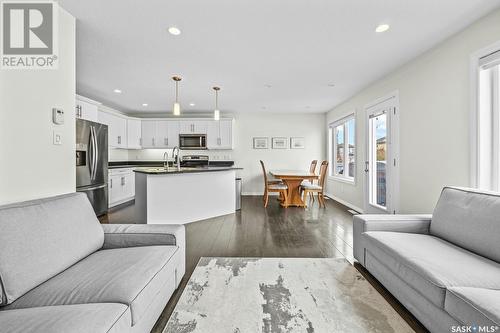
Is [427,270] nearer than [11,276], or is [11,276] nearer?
[11,276]

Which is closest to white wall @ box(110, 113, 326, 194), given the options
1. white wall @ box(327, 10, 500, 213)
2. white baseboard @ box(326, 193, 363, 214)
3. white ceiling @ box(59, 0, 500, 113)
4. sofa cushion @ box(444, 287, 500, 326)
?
white baseboard @ box(326, 193, 363, 214)

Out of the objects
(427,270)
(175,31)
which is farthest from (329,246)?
(175,31)

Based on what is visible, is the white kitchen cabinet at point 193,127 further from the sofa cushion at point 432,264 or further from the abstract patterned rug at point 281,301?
the sofa cushion at point 432,264

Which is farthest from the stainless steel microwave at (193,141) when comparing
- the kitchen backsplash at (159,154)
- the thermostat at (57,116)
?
the thermostat at (57,116)

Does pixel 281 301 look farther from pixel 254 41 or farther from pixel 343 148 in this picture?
pixel 343 148

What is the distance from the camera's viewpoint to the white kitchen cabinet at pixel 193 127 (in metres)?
6.37

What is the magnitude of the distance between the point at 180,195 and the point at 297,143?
4.22m

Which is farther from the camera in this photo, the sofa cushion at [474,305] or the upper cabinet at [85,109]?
the upper cabinet at [85,109]

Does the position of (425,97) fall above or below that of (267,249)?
above

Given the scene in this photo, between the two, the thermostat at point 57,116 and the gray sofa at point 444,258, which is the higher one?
the thermostat at point 57,116

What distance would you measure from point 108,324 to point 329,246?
96.8 inches

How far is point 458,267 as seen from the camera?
4.51 ft

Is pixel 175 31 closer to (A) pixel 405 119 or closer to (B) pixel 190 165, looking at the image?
(A) pixel 405 119

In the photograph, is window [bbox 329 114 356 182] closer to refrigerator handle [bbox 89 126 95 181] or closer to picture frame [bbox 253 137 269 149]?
picture frame [bbox 253 137 269 149]
